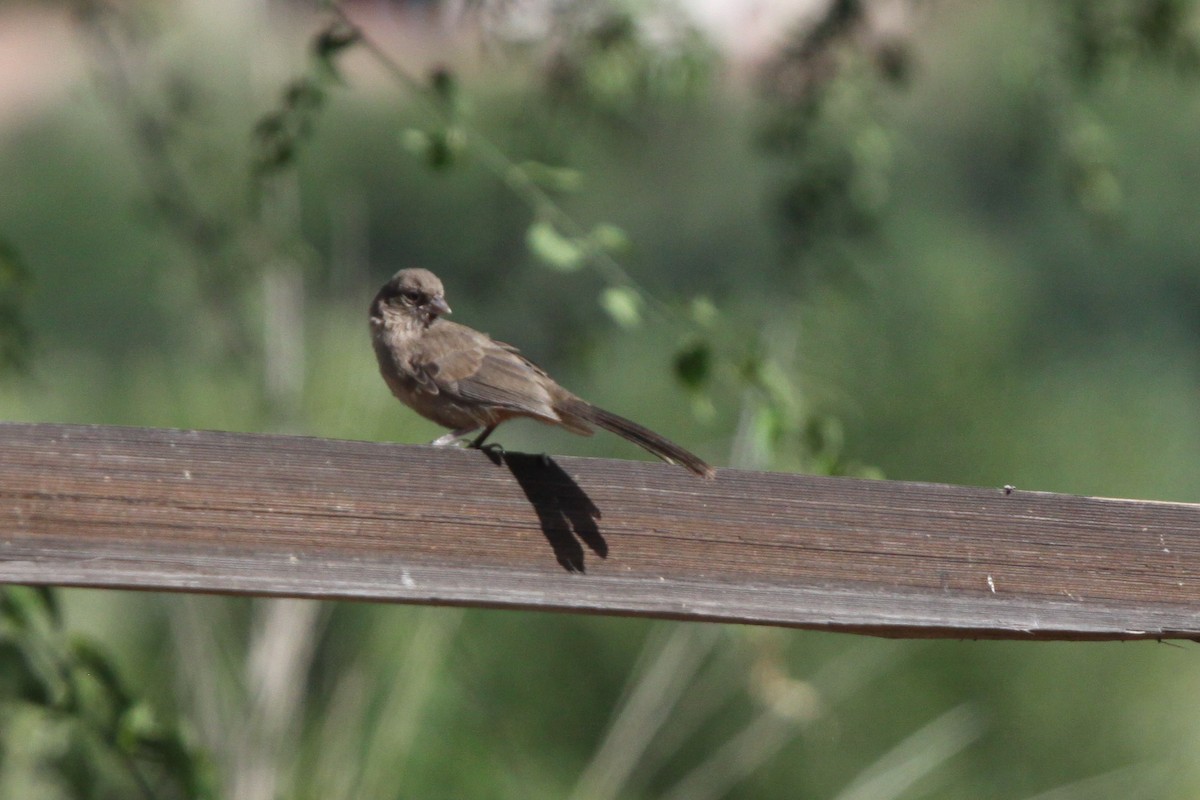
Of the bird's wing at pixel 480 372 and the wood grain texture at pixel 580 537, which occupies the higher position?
the bird's wing at pixel 480 372

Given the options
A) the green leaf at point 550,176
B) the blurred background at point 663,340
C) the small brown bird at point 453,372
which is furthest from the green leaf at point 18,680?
the green leaf at point 550,176

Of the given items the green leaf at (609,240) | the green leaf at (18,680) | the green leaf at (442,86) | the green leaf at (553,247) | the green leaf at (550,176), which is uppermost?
the green leaf at (442,86)

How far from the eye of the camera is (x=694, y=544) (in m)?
2.40

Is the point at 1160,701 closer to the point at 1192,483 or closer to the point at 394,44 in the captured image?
the point at 1192,483

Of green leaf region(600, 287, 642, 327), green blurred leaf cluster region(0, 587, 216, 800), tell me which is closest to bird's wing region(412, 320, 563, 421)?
green leaf region(600, 287, 642, 327)

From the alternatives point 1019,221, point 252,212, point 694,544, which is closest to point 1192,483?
point 1019,221

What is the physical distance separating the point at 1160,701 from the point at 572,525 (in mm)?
3748

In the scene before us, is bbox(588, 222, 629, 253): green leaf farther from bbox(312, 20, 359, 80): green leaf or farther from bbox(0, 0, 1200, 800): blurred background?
bbox(312, 20, 359, 80): green leaf

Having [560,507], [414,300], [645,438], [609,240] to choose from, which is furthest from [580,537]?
[414,300]

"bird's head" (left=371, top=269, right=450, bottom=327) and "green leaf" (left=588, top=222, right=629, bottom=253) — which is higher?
"bird's head" (left=371, top=269, right=450, bottom=327)

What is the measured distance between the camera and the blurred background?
4.21m

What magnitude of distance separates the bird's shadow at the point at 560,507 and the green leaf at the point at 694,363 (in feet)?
3.26

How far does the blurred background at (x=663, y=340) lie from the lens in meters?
4.21

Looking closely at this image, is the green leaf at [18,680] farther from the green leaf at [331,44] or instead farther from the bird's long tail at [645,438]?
the green leaf at [331,44]
